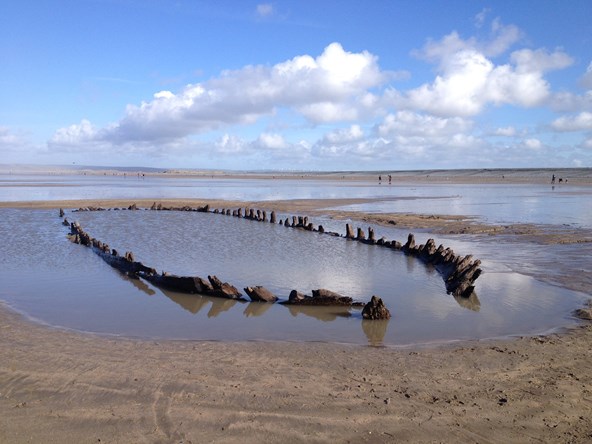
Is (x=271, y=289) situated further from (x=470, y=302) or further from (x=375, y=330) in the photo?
(x=470, y=302)

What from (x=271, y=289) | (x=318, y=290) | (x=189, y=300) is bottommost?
(x=189, y=300)

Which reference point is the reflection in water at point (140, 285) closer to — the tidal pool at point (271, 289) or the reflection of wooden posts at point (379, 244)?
the tidal pool at point (271, 289)

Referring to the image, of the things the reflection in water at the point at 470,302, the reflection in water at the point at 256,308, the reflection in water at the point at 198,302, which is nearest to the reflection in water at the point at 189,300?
the reflection in water at the point at 198,302

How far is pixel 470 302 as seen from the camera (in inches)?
413

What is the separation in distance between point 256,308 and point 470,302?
176 inches

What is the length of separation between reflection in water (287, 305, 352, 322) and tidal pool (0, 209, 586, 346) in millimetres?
21

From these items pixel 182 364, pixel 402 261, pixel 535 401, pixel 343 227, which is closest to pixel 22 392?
pixel 182 364

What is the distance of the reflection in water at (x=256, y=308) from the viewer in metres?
9.70

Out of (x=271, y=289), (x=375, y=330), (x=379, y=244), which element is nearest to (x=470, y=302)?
(x=375, y=330)

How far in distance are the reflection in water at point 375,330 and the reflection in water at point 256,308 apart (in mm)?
2052

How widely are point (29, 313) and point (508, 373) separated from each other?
325 inches

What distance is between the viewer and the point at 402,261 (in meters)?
15.6

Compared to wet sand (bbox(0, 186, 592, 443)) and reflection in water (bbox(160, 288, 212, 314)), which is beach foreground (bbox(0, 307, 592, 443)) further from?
reflection in water (bbox(160, 288, 212, 314))

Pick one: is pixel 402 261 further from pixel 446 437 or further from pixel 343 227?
pixel 446 437
